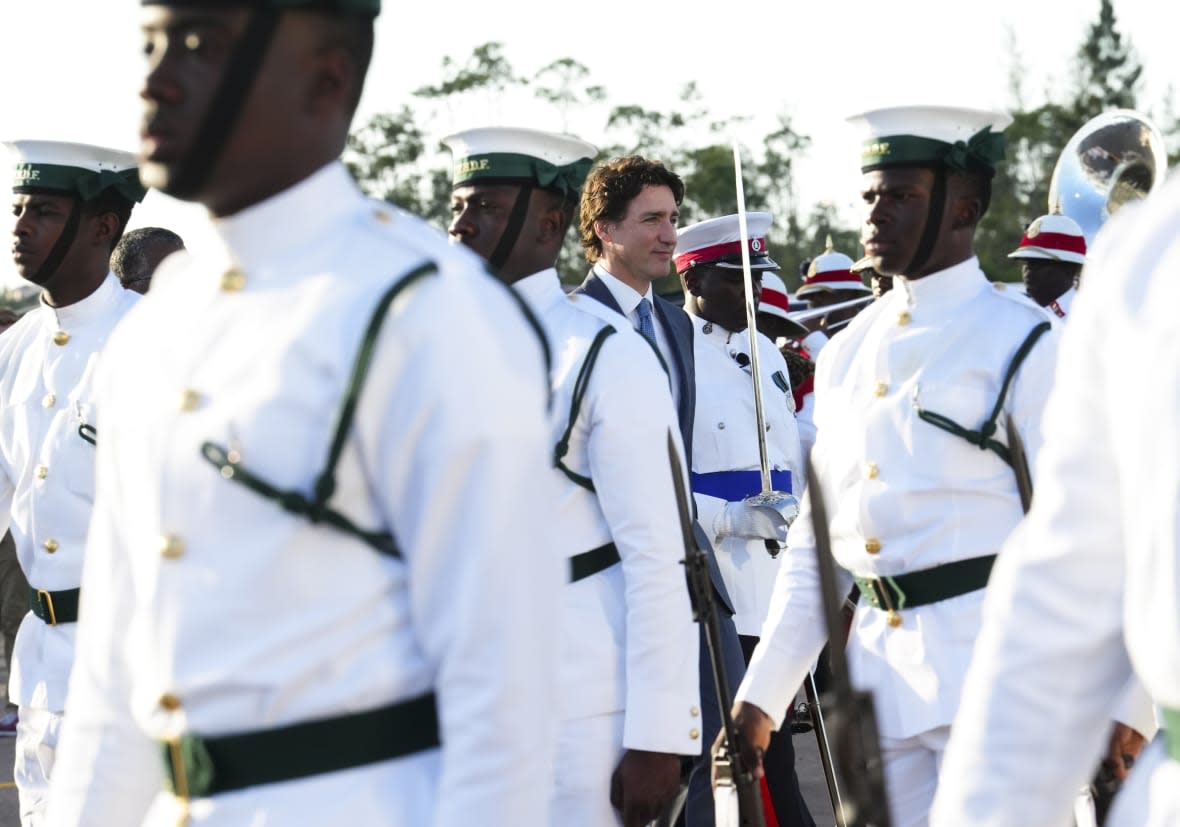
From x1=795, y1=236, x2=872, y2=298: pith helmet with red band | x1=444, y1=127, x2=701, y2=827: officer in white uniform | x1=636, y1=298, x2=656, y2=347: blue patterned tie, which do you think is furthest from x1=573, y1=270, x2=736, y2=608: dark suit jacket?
x1=795, y1=236, x2=872, y2=298: pith helmet with red band

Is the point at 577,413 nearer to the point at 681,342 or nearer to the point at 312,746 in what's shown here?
the point at 312,746

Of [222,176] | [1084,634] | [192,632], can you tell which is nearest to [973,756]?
[1084,634]

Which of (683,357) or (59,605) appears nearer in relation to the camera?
(59,605)

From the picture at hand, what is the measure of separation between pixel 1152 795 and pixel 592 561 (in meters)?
2.47

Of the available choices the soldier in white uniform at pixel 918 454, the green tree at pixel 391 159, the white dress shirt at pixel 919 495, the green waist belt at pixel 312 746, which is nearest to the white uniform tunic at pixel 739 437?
the soldier in white uniform at pixel 918 454

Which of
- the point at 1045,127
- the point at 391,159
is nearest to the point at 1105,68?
the point at 1045,127

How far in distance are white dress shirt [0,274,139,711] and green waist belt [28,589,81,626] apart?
16 millimetres

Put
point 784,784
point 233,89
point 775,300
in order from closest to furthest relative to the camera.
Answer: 1. point 233,89
2. point 784,784
3. point 775,300

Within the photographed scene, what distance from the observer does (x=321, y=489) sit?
2131 mm

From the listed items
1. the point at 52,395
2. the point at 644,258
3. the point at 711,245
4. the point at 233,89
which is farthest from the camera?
the point at 711,245

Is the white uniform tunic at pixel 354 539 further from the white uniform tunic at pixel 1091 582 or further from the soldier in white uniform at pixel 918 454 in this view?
the soldier in white uniform at pixel 918 454

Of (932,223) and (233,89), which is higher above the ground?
(233,89)

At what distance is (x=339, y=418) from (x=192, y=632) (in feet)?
1.02

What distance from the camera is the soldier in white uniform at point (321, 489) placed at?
2.09 meters
